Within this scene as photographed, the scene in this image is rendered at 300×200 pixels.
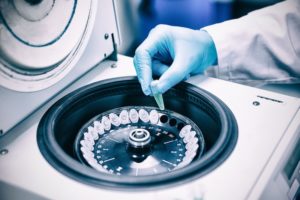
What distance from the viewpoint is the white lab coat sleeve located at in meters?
1.08

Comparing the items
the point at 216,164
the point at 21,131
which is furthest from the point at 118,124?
the point at 216,164

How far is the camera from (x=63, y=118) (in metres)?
0.89

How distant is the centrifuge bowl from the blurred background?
89cm

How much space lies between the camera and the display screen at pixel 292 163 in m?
0.79

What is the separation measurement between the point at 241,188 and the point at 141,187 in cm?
18

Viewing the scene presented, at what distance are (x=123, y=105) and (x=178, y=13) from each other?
169cm

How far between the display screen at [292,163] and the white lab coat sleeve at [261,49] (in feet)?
0.96

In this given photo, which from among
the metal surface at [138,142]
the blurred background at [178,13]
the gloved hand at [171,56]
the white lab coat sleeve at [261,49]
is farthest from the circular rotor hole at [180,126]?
the blurred background at [178,13]

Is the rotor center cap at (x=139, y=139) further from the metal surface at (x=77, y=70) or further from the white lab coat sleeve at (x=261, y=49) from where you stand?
the white lab coat sleeve at (x=261, y=49)

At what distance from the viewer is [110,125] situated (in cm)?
98

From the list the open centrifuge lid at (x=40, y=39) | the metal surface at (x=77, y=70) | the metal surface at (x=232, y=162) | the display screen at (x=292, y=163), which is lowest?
the display screen at (x=292, y=163)

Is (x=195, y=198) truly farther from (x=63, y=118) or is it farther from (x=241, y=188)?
(x=63, y=118)

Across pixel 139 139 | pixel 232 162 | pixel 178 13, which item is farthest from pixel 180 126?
pixel 178 13

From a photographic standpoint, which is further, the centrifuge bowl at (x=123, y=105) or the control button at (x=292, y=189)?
the control button at (x=292, y=189)
